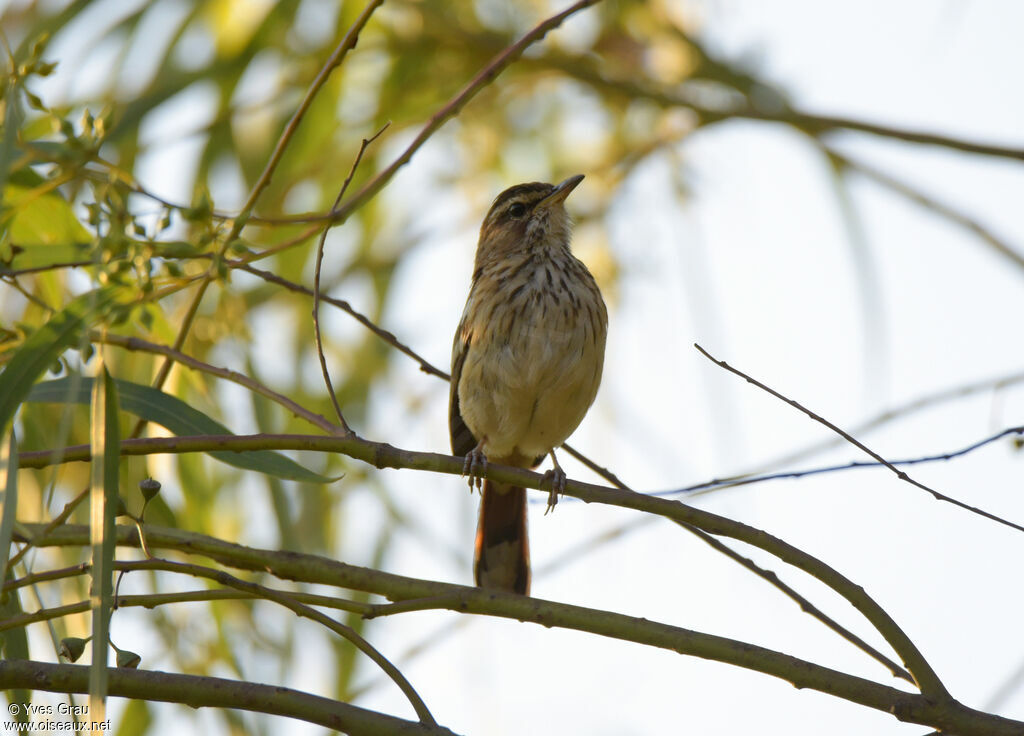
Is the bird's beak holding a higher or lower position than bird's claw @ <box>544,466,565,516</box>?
higher

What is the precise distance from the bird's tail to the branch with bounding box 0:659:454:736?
2413 millimetres

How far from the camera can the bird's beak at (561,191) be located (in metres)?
4.56

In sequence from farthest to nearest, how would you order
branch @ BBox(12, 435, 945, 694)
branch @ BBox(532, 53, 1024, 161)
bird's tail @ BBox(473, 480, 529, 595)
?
1. bird's tail @ BBox(473, 480, 529, 595)
2. branch @ BBox(532, 53, 1024, 161)
3. branch @ BBox(12, 435, 945, 694)

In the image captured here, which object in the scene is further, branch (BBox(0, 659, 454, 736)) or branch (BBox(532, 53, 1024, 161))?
branch (BBox(532, 53, 1024, 161))

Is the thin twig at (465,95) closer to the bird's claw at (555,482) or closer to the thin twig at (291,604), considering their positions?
the thin twig at (291,604)

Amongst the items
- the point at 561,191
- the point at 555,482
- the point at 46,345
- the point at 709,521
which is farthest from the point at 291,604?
the point at 561,191

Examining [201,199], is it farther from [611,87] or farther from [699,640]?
[611,87]

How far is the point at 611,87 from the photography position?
4.66 meters

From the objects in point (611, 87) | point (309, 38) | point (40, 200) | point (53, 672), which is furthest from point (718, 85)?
point (53, 672)

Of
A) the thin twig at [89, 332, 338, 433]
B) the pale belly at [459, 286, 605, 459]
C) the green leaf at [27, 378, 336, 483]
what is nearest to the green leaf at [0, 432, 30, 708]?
the green leaf at [27, 378, 336, 483]

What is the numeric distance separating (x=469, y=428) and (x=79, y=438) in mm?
1501

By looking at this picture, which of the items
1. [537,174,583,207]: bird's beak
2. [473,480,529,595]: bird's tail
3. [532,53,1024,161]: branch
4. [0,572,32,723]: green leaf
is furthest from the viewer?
[473,480,529,595]: bird's tail

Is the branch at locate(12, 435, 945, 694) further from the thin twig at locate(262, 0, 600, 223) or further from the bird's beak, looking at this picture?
the bird's beak

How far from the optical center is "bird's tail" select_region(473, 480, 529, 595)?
4.71m
